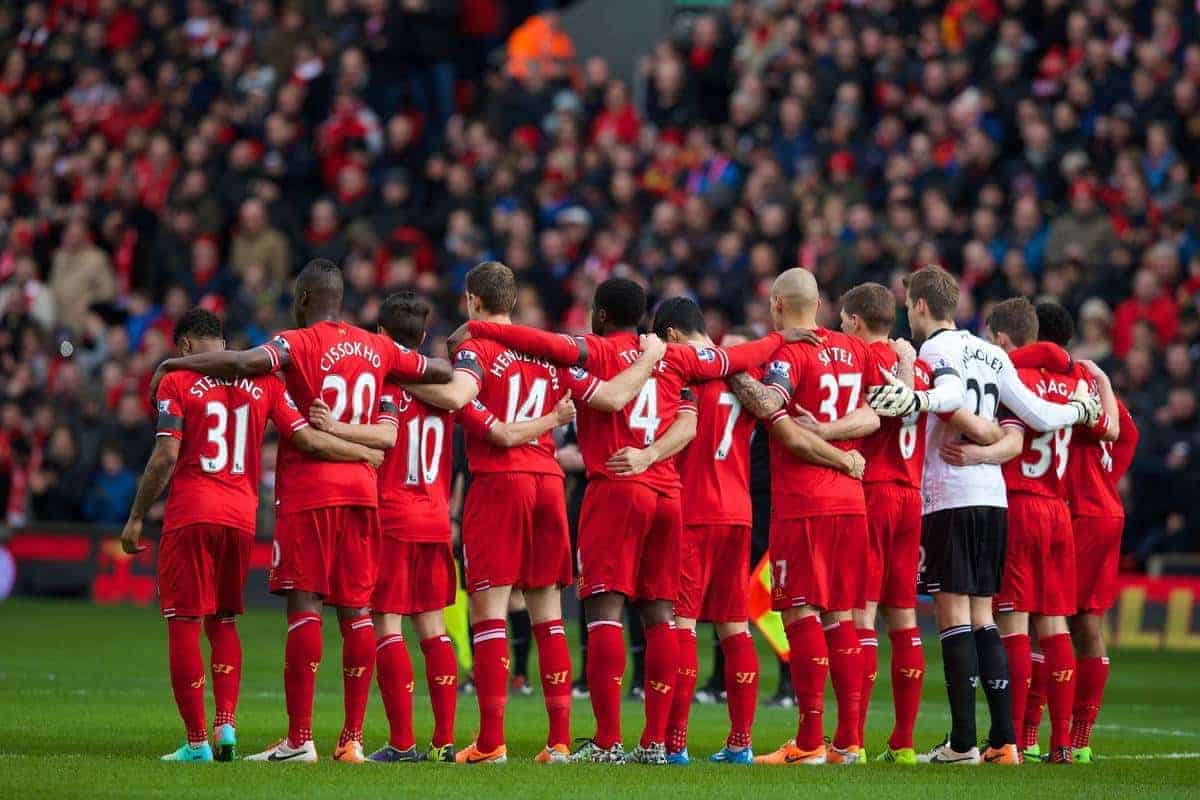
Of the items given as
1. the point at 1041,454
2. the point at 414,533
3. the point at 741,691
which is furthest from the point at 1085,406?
the point at 414,533

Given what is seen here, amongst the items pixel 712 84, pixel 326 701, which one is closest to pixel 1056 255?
pixel 712 84

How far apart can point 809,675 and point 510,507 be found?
1854 millimetres

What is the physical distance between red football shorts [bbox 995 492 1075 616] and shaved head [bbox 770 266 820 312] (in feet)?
5.59

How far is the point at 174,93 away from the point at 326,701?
53.2ft

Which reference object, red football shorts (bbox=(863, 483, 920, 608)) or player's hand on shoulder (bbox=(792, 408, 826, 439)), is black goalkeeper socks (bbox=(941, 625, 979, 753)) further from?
player's hand on shoulder (bbox=(792, 408, 826, 439))

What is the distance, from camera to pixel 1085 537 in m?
12.2

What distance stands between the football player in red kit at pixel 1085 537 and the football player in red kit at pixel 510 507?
2.72 meters

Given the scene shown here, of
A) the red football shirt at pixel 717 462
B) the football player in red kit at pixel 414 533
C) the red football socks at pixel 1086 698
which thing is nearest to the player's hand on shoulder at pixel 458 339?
the football player in red kit at pixel 414 533

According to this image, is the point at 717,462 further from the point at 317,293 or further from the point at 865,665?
the point at 317,293

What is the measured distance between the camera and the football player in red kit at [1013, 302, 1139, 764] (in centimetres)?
1195

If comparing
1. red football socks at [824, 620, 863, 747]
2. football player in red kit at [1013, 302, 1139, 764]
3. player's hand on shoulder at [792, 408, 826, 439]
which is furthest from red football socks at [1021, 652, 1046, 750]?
player's hand on shoulder at [792, 408, 826, 439]

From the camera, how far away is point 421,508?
10984mm

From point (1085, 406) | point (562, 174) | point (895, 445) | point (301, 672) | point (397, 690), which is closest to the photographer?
point (301, 672)

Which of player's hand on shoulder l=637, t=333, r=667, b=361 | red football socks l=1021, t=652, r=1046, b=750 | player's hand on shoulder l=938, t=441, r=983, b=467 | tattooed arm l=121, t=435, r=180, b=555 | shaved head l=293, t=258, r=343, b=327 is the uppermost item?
shaved head l=293, t=258, r=343, b=327
